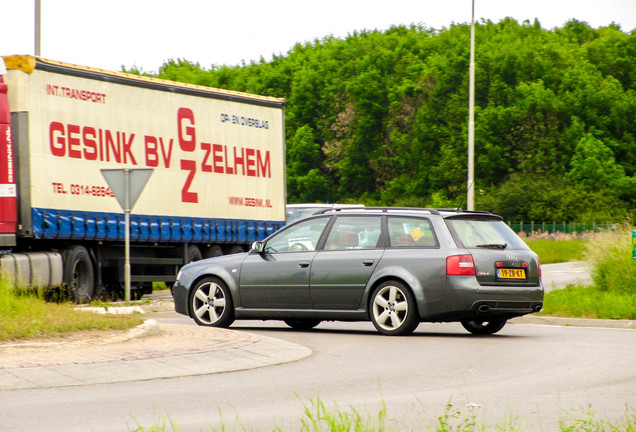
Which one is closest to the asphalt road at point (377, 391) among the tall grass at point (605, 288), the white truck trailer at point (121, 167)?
the tall grass at point (605, 288)

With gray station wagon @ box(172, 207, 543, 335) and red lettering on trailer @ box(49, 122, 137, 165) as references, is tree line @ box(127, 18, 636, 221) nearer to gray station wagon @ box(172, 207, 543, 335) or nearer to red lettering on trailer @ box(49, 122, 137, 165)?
red lettering on trailer @ box(49, 122, 137, 165)

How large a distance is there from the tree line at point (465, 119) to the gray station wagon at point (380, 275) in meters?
57.5

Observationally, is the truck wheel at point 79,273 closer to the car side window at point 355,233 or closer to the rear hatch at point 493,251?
the car side window at point 355,233

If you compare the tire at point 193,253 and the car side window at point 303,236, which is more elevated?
the car side window at point 303,236

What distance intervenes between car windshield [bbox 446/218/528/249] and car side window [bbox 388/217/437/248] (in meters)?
0.30

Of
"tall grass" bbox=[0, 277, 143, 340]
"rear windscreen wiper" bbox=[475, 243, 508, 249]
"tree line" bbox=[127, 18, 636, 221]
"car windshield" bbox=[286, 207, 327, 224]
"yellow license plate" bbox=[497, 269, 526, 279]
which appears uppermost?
"tree line" bbox=[127, 18, 636, 221]

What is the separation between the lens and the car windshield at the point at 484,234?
14688mm

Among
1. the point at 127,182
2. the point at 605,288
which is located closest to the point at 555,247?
the point at 605,288

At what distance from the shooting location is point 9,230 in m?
20.2

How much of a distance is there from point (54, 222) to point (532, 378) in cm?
1274

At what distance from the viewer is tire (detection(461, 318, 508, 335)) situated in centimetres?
1555

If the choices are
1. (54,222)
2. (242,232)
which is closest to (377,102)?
(242,232)

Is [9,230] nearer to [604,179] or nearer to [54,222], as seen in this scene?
[54,222]

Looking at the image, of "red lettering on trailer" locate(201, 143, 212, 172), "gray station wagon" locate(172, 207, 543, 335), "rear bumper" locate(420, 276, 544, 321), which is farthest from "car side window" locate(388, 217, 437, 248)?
"red lettering on trailer" locate(201, 143, 212, 172)
